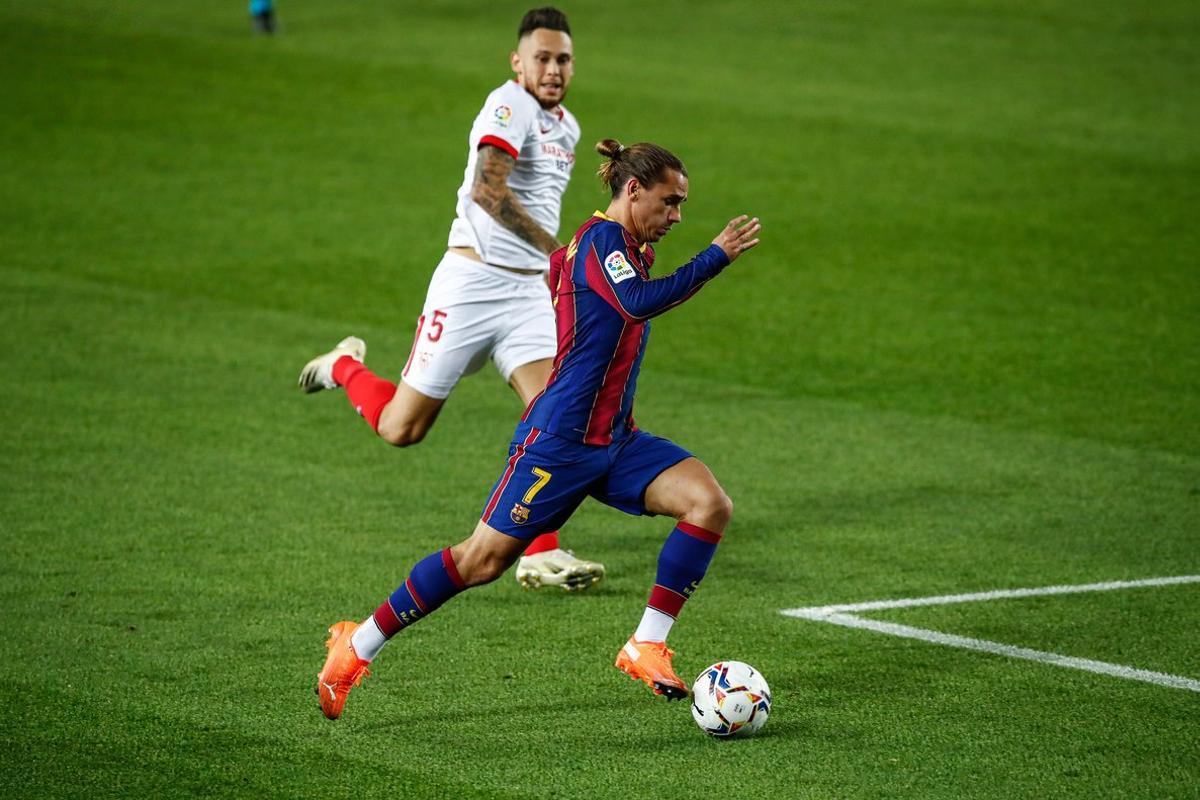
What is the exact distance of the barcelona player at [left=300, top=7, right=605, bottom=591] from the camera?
26.3 feet

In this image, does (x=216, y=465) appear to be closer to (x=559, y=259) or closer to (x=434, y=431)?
(x=434, y=431)

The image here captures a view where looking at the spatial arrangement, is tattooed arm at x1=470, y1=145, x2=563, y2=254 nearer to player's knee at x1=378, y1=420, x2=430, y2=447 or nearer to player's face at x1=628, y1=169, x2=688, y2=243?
player's knee at x1=378, y1=420, x2=430, y2=447

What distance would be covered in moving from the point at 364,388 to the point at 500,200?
3.92ft

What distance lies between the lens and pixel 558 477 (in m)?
6.29

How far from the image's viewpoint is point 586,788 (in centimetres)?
563

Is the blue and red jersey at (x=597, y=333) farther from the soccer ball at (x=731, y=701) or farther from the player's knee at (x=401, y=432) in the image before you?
the player's knee at (x=401, y=432)

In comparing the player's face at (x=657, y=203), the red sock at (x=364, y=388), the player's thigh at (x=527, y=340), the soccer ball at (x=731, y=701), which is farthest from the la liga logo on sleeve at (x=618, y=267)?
the red sock at (x=364, y=388)

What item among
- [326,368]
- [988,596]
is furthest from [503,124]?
[988,596]

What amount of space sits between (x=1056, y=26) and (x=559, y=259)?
22782 millimetres

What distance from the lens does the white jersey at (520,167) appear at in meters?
8.02

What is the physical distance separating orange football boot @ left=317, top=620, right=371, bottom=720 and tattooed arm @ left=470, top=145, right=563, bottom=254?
2.38 metres

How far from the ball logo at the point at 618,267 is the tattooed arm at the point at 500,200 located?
6.28 ft

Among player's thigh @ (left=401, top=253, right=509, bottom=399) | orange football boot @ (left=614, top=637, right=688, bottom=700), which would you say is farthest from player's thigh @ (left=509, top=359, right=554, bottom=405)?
orange football boot @ (left=614, top=637, right=688, bottom=700)

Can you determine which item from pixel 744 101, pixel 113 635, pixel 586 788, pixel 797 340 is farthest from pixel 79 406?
pixel 744 101
